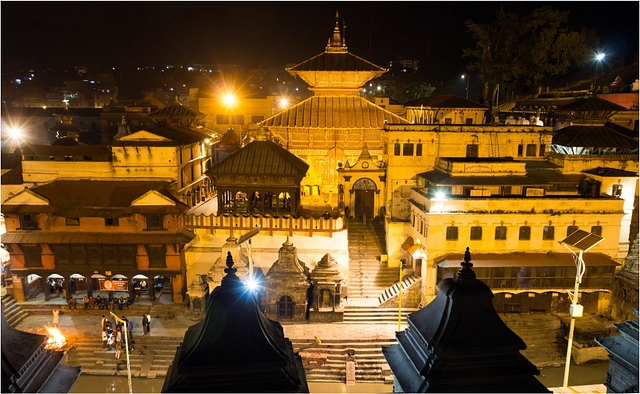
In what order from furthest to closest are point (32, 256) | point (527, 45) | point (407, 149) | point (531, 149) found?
1. point (527, 45)
2. point (531, 149)
3. point (407, 149)
4. point (32, 256)

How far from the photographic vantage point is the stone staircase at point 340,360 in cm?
2333

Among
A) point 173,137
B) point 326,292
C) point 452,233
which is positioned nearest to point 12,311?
point 173,137

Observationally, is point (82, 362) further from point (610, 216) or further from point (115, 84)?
point (115, 84)

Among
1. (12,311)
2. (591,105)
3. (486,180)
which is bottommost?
(12,311)

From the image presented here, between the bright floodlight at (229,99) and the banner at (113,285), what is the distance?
36.4 meters

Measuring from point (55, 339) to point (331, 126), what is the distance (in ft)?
77.6

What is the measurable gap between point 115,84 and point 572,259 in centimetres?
9859

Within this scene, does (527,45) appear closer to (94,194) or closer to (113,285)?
(94,194)

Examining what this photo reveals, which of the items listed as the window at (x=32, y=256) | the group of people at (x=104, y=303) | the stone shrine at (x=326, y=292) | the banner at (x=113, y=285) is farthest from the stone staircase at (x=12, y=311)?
the stone shrine at (x=326, y=292)

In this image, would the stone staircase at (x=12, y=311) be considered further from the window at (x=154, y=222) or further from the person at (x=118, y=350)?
the window at (x=154, y=222)

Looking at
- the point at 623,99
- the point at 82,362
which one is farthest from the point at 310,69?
the point at 623,99

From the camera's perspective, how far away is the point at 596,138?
36656 mm

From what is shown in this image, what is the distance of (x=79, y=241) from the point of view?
2770 centimetres

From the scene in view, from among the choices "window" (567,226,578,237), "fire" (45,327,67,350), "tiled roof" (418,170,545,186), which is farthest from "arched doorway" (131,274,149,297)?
"window" (567,226,578,237)
